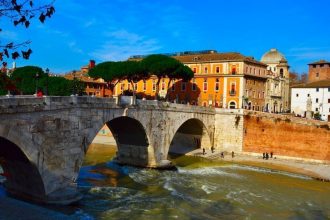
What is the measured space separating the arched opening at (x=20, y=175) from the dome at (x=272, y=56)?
60.1m

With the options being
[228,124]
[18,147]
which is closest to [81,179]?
[18,147]

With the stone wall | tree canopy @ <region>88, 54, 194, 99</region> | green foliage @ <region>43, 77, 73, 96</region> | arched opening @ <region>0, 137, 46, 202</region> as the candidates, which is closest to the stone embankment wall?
the stone wall

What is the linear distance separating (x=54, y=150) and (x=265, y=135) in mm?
30721

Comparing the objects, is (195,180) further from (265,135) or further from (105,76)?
(105,76)

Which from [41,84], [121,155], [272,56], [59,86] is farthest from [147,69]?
[272,56]

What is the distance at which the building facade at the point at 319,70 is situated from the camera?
74.3 metres

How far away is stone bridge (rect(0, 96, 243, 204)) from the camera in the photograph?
19203 millimetres

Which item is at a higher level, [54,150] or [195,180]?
[54,150]

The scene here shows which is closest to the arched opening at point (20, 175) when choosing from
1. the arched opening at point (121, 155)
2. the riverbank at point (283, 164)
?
the arched opening at point (121, 155)

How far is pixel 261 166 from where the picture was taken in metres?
40.6

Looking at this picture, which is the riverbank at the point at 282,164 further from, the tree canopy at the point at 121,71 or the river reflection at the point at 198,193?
the tree canopy at the point at 121,71

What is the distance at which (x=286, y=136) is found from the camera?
4450cm

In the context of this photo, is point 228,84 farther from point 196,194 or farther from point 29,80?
point 196,194

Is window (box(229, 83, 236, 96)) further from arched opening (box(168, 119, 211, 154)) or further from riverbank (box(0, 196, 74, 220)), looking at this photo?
riverbank (box(0, 196, 74, 220))
